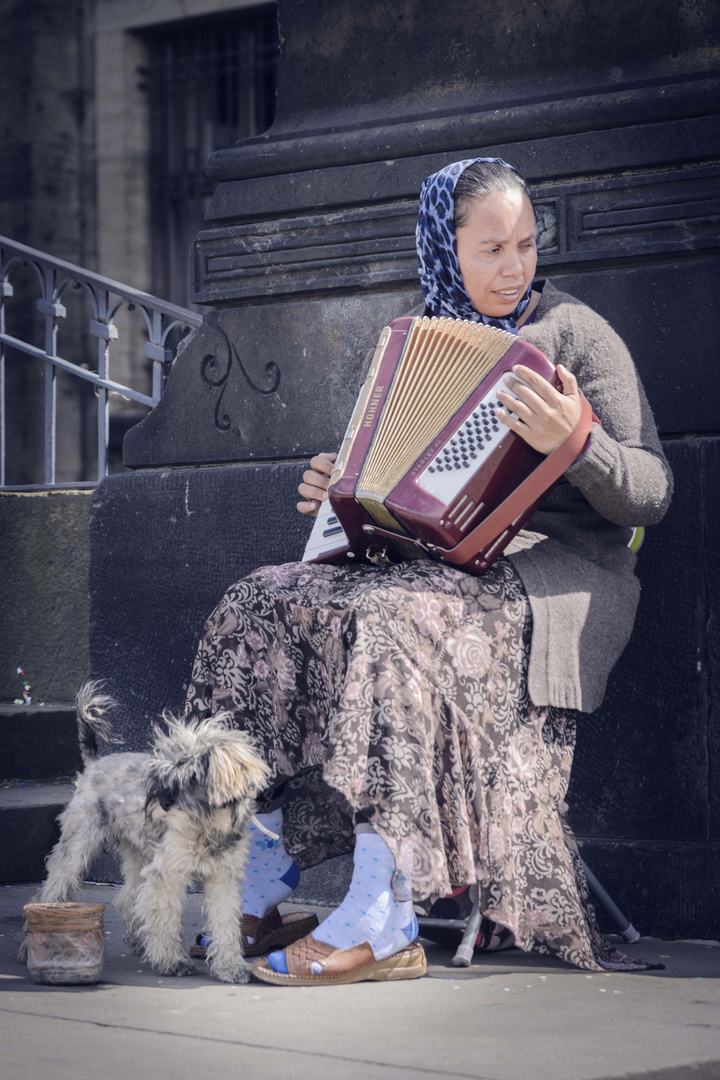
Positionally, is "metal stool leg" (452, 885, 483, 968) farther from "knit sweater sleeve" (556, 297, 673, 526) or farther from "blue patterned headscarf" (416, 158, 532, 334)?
"blue patterned headscarf" (416, 158, 532, 334)

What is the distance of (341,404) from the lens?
473cm

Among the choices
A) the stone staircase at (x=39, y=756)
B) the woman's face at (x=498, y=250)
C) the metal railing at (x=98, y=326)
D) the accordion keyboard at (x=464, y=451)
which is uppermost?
the metal railing at (x=98, y=326)

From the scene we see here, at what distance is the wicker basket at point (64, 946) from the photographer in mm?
3322

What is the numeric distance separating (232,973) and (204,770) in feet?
1.50

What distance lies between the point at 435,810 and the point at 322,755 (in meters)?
0.38

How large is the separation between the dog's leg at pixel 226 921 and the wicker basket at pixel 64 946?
0.25m

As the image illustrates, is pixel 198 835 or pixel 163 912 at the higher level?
pixel 198 835

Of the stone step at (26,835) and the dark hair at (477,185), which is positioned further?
the stone step at (26,835)

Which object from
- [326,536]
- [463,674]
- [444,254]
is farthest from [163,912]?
[444,254]

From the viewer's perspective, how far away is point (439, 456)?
11.4ft

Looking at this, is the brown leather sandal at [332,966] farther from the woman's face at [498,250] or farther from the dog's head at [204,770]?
the woman's face at [498,250]

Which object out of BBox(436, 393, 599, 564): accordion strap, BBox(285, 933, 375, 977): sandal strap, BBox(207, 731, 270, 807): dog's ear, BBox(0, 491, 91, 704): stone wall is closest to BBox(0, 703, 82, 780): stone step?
BBox(0, 491, 91, 704): stone wall

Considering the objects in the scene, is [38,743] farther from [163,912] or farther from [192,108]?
[192,108]

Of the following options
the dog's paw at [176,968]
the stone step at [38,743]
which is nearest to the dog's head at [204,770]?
the dog's paw at [176,968]
